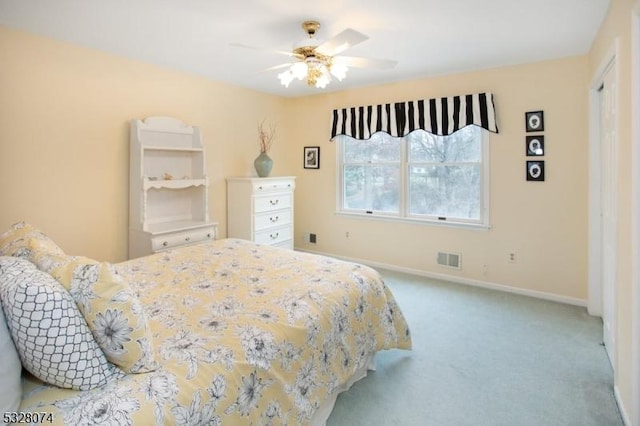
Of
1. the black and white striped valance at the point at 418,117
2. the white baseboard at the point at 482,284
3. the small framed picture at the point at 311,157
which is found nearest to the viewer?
the white baseboard at the point at 482,284

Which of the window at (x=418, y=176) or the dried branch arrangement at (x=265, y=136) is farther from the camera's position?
the dried branch arrangement at (x=265, y=136)

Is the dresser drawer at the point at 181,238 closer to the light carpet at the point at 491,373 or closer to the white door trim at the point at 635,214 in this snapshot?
the light carpet at the point at 491,373

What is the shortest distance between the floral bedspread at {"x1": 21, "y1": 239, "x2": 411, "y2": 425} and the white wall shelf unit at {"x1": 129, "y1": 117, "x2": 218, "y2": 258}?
907mm

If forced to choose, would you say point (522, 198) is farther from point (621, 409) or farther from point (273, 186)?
point (273, 186)

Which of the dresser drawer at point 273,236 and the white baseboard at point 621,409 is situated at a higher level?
the dresser drawer at point 273,236

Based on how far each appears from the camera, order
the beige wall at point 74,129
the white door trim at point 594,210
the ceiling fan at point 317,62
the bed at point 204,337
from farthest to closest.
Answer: the white door trim at point 594,210 < the beige wall at point 74,129 < the ceiling fan at point 317,62 < the bed at point 204,337

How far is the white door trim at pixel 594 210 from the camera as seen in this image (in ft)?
10.9

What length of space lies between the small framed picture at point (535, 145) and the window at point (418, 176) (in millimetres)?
414

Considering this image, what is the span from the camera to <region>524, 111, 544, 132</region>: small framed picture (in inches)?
144

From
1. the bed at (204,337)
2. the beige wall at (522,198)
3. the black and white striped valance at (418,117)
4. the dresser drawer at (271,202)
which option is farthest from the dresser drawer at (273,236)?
the bed at (204,337)

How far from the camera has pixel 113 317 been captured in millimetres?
1268

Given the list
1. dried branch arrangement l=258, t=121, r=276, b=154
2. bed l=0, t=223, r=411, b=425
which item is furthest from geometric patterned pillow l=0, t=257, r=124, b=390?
dried branch arrangement l=258, t=121, r=276, b=154

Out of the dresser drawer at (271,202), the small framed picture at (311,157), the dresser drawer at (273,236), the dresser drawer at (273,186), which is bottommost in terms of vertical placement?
the dresser drawer at (273,236)

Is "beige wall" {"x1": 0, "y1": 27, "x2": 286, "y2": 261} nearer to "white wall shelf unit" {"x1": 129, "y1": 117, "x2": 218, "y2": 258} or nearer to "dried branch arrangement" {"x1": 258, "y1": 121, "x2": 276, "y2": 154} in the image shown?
"white wall shelf unit" {"x1": 129, "y1": 117, "x2": 218, "y2": 258}
